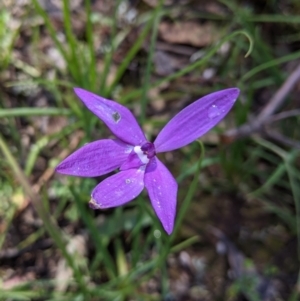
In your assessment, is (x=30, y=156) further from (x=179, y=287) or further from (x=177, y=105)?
(x=179, y=287)

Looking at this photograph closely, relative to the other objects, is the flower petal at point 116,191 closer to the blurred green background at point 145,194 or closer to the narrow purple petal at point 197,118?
the narrow purple petal at point 197,118

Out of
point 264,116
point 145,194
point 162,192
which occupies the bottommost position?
point 145,194

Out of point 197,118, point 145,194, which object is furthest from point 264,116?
point 197,118

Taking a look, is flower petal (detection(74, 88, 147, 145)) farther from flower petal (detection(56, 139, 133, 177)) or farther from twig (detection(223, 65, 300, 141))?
twig (detection(223, 65, 300, 141))

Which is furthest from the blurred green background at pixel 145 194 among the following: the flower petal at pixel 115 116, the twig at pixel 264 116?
the flower petal at pixel 115 116

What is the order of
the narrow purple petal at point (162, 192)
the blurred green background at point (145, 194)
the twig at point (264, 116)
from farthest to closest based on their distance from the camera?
the blurred green background at point (145, 194)
the twig at point (264, 116)
the narrow purple petal at point (162, 192)

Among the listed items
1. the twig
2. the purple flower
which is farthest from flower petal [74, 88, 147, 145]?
the twig

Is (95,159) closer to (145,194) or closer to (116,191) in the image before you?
(116,191)
